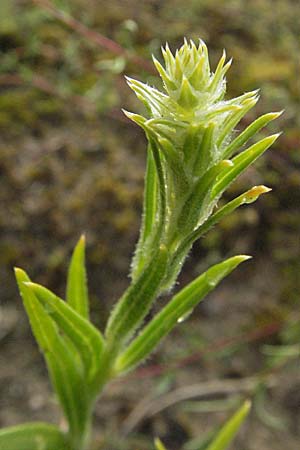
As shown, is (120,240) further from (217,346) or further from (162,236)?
(162,236)

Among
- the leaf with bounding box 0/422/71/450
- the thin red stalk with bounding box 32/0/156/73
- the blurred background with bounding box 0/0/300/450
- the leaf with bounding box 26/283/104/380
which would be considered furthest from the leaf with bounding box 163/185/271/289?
the thin red stalk with bounding box 32/0/156/73

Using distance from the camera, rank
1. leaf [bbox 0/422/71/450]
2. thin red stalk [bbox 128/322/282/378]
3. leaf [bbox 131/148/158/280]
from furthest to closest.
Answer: thin red stalk [bbox 128/322/282/378] < leaf [bbox 0/422/71/450] < leaf [bbox 131/148/158/280]

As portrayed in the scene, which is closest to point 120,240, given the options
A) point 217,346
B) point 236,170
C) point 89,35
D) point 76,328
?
point 217,346

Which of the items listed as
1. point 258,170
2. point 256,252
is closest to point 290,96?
point 258,170

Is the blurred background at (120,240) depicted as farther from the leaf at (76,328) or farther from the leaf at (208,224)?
the leaf at (208,224)

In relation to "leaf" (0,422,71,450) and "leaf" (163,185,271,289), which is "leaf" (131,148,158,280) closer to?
"leaf" (163,185,271,289)

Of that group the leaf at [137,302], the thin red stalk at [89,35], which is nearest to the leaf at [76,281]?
the leaf at [137,302]
